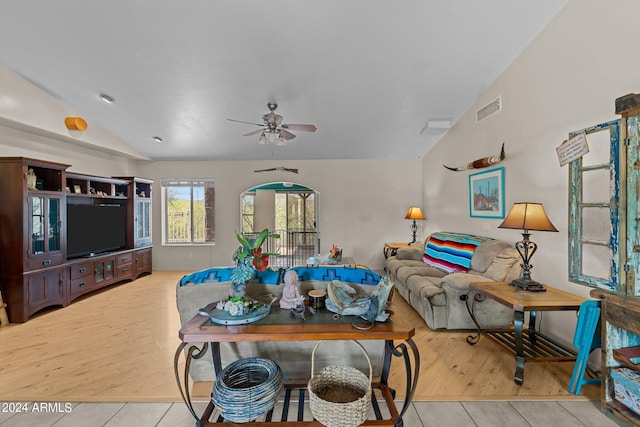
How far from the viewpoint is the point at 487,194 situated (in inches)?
152

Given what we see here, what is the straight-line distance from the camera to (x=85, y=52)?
9.92ft

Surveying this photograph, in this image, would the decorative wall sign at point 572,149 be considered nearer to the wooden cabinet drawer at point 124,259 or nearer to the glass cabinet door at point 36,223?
the glass cabinet door at point 36,223

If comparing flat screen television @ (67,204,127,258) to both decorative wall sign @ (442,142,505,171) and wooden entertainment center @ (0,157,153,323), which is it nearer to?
wooden entertainment center @ (0,157,153,323)

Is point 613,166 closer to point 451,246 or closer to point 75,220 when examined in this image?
point 451,246

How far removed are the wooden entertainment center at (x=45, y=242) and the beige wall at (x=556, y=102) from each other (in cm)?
583

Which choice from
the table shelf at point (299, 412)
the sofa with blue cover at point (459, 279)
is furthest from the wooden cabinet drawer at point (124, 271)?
the sofa with blue cover at point (459, 279)

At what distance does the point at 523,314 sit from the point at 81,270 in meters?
5.56

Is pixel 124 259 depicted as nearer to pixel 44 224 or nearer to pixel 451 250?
pixel 44 224

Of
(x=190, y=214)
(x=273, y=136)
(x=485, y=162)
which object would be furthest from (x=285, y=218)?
(x=485, y=162)

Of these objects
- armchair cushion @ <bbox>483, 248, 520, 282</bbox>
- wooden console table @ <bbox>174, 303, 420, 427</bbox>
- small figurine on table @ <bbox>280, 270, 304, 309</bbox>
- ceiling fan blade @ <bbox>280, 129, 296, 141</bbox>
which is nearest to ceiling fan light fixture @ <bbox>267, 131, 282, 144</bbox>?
ceiling fan blade @ <bbox>280, 129, 296, 141</bbox>

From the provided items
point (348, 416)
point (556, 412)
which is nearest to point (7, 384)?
point (348, 416)

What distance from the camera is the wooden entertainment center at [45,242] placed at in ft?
11.1

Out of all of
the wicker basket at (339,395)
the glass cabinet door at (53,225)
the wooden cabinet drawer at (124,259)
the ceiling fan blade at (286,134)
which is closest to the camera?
the wicker basket at (339,395)

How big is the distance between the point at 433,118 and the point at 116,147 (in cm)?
559
